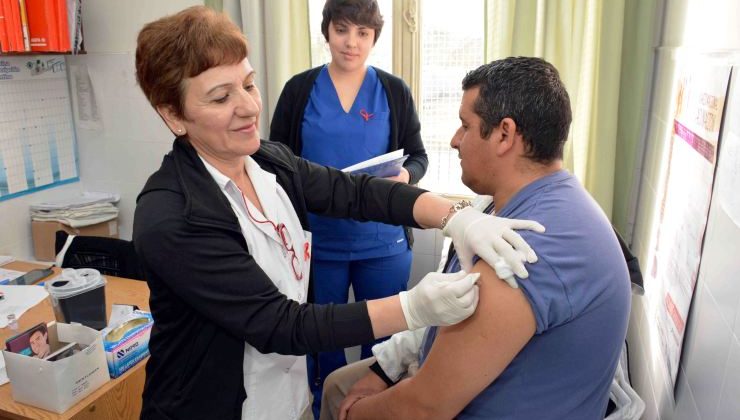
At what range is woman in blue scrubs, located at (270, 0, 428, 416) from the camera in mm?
2102

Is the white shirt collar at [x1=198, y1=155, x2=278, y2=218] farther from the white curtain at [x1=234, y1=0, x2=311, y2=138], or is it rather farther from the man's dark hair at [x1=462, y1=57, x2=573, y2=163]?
the white curtain at [x1=234, y1=0, x2=311, y2=138]

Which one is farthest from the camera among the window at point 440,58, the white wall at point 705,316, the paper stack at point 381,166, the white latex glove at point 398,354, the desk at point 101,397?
the window at point 440,58

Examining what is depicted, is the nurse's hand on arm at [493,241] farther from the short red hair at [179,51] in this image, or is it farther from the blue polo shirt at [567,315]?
the short red hair at [179,51]

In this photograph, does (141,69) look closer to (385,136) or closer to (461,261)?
(461,261)

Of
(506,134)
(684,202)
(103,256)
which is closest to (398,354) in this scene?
(506,134)

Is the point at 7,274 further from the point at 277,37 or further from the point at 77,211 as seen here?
the point at 277,37

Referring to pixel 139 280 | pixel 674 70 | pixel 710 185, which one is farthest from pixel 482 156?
pixel 139 280

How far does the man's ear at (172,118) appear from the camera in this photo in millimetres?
1149

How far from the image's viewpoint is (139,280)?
2.15 meters

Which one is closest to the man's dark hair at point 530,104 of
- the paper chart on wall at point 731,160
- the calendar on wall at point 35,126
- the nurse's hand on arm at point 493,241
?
the nurse's hand on arm at point 493,241

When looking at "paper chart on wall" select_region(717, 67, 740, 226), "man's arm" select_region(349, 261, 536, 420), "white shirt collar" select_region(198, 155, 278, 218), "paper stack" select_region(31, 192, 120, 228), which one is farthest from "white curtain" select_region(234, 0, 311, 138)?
"paper chart on wall" select_region(717, 67, 740, 226)

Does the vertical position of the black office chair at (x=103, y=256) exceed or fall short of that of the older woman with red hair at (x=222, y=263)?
it falls short

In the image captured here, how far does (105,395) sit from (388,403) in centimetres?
73

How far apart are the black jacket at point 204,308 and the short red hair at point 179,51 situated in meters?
0.13
